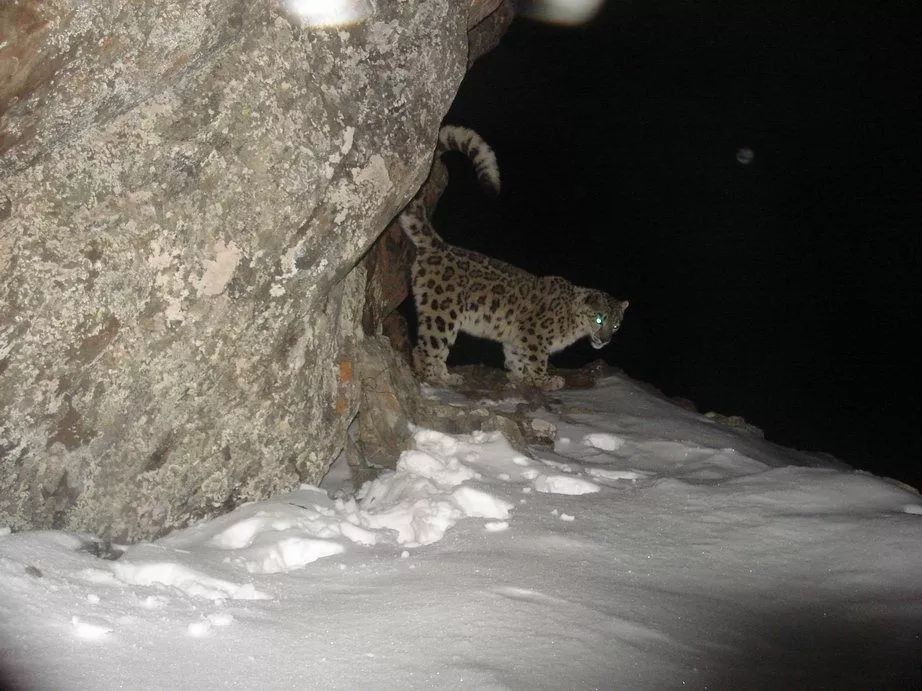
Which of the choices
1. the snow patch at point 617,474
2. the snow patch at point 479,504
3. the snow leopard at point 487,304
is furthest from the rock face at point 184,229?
the snow leopard at point 487,304

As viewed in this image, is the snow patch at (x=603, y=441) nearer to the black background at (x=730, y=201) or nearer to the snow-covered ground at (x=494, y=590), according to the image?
the snow-covered ground at (x=494, y=590)

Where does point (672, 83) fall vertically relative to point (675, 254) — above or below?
above

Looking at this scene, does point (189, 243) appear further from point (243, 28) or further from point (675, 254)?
point (675, 254)

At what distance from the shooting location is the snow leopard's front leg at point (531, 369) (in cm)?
804

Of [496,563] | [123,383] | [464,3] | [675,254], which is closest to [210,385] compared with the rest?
[123,383]

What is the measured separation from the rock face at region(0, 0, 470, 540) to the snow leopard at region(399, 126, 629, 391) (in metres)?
3.28

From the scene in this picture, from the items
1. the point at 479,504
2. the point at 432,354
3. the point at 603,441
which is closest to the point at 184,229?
the point at 479,504

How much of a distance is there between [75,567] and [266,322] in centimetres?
144

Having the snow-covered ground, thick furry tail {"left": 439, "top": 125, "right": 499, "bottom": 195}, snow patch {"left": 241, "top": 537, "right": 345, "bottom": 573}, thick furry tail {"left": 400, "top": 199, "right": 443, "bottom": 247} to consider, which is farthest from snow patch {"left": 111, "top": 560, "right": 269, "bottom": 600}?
thick furry tail {"left": 439, "top": 125, "right": 499, "bottom": 195}

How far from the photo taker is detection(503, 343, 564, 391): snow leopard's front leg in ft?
26.4

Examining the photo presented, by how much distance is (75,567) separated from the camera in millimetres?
2729

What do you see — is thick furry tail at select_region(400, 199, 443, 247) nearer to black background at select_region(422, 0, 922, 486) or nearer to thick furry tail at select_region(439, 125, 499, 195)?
thick furry tail at select_region(439, 125, 499, 195)

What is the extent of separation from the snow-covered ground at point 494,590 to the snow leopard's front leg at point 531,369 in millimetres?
3627

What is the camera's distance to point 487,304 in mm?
8055
